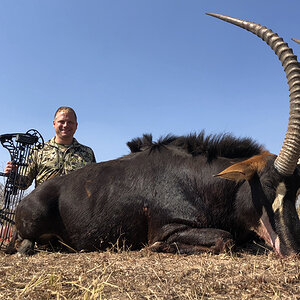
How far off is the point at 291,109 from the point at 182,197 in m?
1.57

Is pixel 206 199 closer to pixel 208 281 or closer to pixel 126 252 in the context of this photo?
pixel 126 252

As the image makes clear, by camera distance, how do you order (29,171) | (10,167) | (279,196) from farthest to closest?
(29,171) < (10,167) < (279,196)

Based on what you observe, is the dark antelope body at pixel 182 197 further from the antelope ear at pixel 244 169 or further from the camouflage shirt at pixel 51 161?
the camouflage shirt at pixel 51 161

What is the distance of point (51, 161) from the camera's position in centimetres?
646

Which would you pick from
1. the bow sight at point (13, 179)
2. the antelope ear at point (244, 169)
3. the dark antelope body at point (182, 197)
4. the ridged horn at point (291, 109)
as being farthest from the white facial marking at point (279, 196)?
the bow sight at point (13, 179)

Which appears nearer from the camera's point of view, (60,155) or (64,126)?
(60,155)

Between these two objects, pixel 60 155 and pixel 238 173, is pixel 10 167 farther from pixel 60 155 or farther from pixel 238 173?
pixel 238 173

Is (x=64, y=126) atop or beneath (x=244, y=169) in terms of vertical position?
atop

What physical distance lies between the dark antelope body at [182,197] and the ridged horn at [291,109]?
0.01 metres

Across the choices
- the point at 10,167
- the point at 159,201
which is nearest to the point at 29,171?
the point at 10,167

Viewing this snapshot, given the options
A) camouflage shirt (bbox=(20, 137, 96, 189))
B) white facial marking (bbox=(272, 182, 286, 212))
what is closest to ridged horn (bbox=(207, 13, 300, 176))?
white facial marking (bbox=(272, 182, 286, 212))

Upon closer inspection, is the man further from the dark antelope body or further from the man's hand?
the dark antelope body

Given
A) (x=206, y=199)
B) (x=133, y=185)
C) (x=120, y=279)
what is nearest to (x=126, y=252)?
(x=133, y=185)

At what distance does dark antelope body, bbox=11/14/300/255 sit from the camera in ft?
12.0
